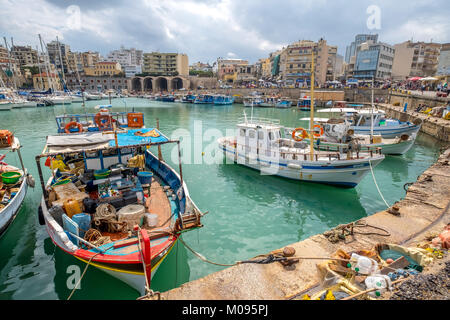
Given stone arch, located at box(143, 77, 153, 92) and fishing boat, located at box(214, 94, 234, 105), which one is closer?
fishing boat, located at box(214, 94, 234, 105)

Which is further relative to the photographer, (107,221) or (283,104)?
(283,104)

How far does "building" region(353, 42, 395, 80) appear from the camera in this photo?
7681 centimetres

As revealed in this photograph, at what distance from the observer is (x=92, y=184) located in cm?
998

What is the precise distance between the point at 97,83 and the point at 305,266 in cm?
12019

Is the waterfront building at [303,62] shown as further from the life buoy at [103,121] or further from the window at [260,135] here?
the life buoy at [103,121]

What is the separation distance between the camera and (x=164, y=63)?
10600 cm

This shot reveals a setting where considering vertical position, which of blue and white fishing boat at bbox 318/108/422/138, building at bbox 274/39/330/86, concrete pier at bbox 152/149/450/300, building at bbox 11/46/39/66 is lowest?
concrete pier at bbox 152/149/450/300

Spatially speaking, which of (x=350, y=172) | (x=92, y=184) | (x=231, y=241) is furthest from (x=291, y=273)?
(x=350, y=172)

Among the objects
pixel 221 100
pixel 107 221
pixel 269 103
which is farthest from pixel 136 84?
pixel 107 221

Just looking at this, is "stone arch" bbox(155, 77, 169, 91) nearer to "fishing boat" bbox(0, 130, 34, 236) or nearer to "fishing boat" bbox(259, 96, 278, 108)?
"fishing boat" bbox(259, 96, 278, 108)

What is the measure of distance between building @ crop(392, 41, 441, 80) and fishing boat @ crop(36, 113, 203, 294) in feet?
311

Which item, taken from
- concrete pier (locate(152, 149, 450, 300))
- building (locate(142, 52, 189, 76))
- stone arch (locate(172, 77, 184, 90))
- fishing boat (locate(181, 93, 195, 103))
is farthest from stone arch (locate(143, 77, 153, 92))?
concrete pier (locate(152, 149, 450, 300))

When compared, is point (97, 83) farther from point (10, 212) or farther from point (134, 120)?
point (10, 212)

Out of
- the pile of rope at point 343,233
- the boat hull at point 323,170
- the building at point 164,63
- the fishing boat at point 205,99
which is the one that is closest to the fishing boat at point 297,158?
the boat hull at point 323,170
